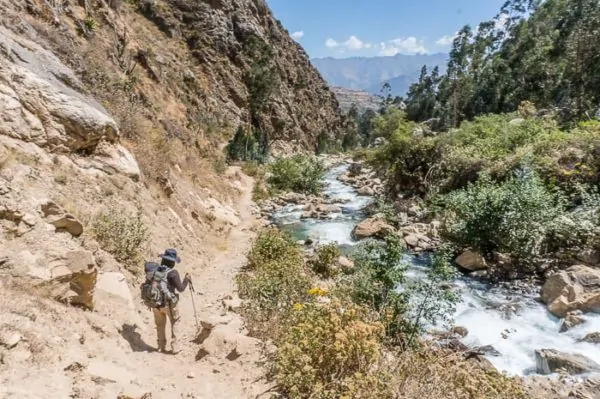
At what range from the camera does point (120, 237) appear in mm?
9219

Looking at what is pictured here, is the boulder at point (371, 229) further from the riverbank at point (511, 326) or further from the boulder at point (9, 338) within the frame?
the boulder at point (9, 338)

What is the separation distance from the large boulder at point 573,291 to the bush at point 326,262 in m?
6.16

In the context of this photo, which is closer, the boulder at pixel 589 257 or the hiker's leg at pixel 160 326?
the hiker's leg at pixel 160 326

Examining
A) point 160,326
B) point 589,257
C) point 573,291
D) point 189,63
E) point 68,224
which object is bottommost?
point 573,291

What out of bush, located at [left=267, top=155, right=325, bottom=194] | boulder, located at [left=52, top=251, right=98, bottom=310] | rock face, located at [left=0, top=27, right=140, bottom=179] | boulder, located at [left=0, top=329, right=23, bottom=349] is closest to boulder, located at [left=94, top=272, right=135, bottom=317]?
boulder, located at [left=52, top=251, right=98, bottom=310]

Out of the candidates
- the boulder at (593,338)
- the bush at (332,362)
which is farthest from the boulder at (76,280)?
the boulder at (593,338)

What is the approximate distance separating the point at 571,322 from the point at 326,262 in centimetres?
695

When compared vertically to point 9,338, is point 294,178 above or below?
below

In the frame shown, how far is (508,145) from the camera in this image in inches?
773

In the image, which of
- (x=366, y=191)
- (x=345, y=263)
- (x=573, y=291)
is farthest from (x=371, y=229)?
(x=366, y=191)

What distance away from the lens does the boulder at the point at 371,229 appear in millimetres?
17922

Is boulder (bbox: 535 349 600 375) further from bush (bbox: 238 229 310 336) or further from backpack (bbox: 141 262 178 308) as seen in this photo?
backpack (bbox: 141 262 178 308)

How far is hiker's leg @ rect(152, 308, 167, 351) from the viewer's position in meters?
6.84

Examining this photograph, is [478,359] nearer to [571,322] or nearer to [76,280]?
[571,322]
